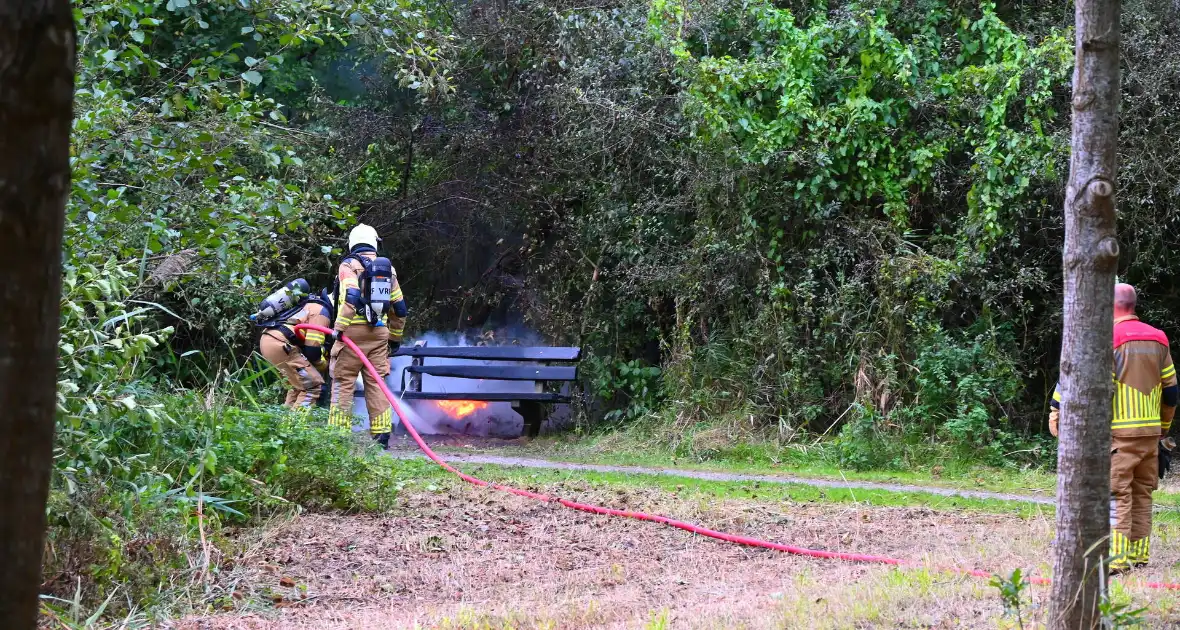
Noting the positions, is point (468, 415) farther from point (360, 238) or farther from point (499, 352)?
point (360, 238)

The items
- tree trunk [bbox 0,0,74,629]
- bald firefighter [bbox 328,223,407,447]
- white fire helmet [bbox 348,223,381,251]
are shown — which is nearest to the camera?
tree trunk [bbox 0,0,74,629]

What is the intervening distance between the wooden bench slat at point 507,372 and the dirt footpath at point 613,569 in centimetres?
605

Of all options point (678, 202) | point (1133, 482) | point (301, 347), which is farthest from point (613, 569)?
point (678, 202)

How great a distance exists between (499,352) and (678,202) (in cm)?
335

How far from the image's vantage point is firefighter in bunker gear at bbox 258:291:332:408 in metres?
11.8

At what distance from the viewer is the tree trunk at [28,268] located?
171 cm

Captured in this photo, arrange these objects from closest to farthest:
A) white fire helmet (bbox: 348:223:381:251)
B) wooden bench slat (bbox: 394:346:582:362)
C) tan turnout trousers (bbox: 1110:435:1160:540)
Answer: tan turnout trousers (bbox: 1110:435:1160:540), white fire helmet (bbox: 348:223:381:251), wooden bench slat (bbox: 394:346:582:362)

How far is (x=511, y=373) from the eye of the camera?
48.6 ft

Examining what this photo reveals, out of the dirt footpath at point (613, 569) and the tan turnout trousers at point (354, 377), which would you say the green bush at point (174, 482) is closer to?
the dirt footpath at point (613, 569)

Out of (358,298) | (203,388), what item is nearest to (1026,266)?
(358,298)

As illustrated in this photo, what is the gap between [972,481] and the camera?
10531mm

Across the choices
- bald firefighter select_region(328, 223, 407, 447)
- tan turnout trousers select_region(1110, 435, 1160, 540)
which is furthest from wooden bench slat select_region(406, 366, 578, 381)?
tan turnout trousers select_region(1110, 435, 1160, 540)

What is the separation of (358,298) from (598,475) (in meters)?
3.16

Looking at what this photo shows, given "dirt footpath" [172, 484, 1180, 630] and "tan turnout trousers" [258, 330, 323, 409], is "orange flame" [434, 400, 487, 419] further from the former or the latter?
"dirt footpath" [172, 484, 1180, 630]
